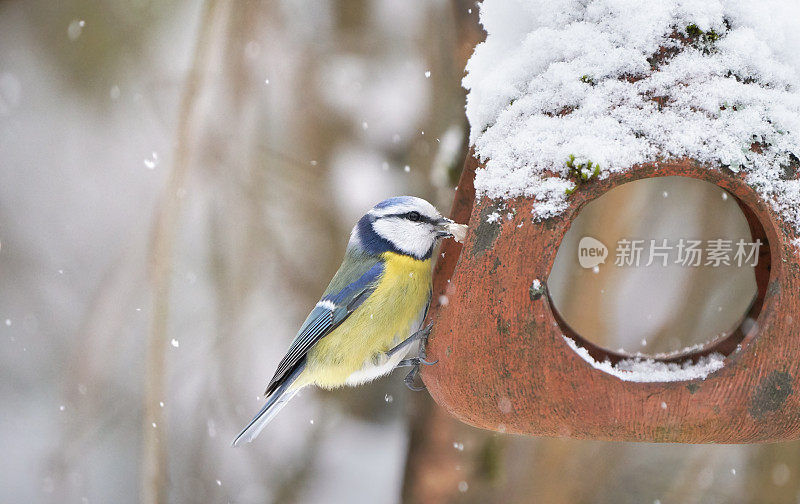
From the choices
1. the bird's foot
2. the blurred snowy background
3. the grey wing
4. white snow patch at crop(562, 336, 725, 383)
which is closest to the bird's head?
the grey wing

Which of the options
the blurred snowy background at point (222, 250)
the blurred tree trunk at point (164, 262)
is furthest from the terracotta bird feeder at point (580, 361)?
the blurred tree trunk at point (164, 262)

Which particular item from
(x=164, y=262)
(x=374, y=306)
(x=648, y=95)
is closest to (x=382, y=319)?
(x=374, y=306)

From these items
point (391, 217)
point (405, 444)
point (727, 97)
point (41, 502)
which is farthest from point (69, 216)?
point (727, 97)

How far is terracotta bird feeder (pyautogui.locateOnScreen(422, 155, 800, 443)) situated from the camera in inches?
77.4

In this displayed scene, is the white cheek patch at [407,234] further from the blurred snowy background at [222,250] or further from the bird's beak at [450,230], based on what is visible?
the blurred snowy background at [222,250]

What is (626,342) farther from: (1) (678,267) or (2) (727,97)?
(2) (727,97)

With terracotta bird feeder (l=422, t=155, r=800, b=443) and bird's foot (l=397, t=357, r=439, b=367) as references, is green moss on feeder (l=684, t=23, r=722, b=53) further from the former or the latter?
bird's foot (l=397, t=357, r=439, b=367)

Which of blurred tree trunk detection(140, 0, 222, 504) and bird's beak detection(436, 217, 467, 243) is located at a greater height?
bird's beak detection(436, 217, 467, 243)

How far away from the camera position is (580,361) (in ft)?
6.67

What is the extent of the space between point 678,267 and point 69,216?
4.56 meters

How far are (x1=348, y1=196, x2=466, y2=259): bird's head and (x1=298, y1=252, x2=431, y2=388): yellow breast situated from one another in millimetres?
45

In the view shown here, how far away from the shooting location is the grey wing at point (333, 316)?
2.83 m

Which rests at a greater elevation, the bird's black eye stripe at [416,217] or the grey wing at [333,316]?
the bird's black eye stripe at [416,217]

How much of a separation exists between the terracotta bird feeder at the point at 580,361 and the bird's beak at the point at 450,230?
290 mm
